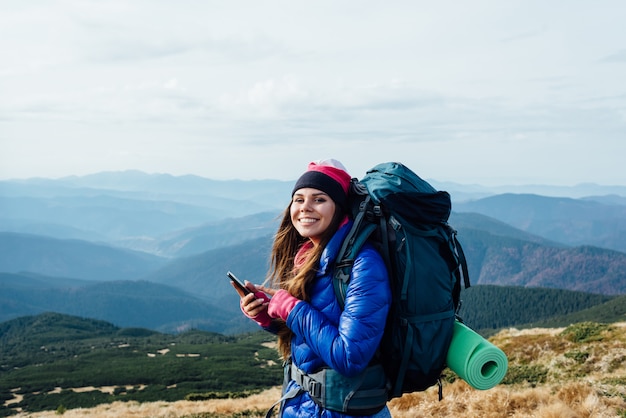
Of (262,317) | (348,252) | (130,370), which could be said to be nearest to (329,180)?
(348,252)

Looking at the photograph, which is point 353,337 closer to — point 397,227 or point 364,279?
point 364,279

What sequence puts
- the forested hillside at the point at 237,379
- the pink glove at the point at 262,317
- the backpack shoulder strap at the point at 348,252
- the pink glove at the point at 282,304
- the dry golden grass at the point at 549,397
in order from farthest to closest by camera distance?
1. the forested hillside at the point at 237,379
2. the dry golden grass at the point at 549,397
3. the pink glove at the point at 262,317
4. the pink glove at the point at 282,304
5. the backpack shoulder strap at the point at 348,252

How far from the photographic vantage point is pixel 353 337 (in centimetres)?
376

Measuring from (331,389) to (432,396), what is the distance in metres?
7.91

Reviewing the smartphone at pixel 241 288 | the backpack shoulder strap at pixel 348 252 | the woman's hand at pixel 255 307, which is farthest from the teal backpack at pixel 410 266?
the smartphone at pixel 241 288

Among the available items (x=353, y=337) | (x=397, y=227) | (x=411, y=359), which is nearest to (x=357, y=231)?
(x=397, y=227)

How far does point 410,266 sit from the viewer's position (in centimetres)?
394

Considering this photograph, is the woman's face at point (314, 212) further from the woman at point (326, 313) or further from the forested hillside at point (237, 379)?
the forested hillside at point (237, 379)

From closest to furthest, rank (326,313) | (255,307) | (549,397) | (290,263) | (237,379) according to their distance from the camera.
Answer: (326,313) → (255,307) → (290,263) → (549,397) → (237,379)

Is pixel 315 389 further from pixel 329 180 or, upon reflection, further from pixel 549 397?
pixel 549 397

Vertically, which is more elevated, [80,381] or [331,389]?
[331,389]

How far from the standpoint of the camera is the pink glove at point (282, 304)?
4.08 meters

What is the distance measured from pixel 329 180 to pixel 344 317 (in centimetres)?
118

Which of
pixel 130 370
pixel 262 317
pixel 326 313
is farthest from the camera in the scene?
pixel 130 370
